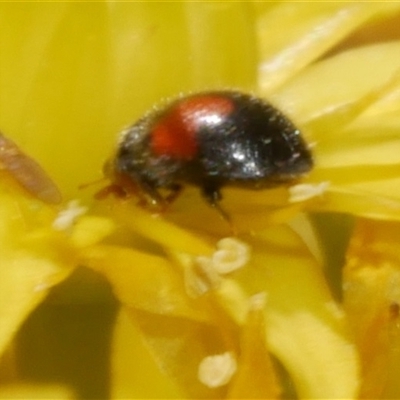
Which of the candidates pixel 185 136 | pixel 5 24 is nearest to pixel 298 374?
pixel 185 136

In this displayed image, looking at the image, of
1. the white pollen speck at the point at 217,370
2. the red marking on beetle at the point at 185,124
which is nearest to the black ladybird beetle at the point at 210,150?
the red marking on beetle at the point at 185,124

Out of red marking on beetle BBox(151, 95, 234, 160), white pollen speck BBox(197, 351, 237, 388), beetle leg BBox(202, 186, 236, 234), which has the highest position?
red marking on beetle BBox(151, 95, 234, 160)

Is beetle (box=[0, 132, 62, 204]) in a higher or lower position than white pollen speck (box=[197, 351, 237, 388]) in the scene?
higher

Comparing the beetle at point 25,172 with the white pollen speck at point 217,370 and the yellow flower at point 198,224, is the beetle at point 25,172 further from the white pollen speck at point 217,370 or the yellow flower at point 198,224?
the white pollen speck at point 217,370

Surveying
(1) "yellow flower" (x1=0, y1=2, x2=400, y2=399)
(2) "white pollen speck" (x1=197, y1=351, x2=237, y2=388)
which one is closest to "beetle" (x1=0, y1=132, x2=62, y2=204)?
(1) "yellow flower" (x1=0, y1=2, x2=400, y2=399)

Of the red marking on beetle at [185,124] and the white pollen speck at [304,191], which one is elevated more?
the red marking on beetle at [185,124]

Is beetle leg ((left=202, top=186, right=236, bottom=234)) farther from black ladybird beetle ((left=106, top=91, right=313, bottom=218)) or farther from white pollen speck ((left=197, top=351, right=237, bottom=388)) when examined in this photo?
white pollen speck ((left=197, top=351, right=237, bottom=388))
